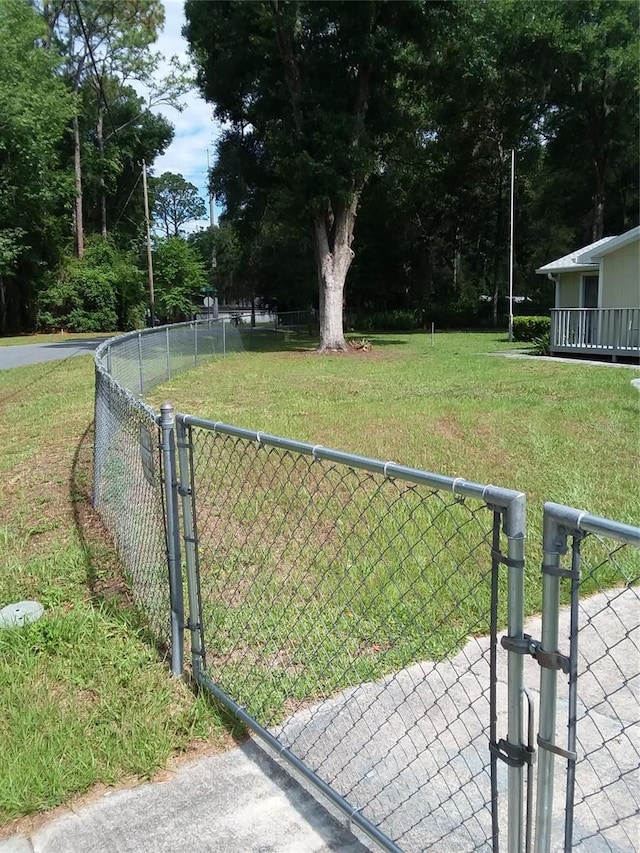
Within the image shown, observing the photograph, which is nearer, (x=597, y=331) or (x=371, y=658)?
(x=371, y=658)

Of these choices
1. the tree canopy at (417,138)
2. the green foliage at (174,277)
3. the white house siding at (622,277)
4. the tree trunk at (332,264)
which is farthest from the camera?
the green foliage at (174,277)

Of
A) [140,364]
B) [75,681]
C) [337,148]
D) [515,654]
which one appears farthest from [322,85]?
[515,654]

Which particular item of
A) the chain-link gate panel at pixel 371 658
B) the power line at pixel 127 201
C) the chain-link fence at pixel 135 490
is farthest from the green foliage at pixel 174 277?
the chain-link gate panel at pixel 371 658

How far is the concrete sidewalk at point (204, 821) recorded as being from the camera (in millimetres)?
2221

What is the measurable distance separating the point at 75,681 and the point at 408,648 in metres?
1.53

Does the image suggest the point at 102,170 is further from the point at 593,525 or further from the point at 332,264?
the point at 593,525

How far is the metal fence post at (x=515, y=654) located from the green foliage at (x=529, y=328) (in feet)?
74.0

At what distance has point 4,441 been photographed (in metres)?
8.47

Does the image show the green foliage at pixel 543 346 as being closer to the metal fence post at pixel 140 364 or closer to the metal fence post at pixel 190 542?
the metal fence post at pixel 140 364

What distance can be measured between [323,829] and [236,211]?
87.0 feet

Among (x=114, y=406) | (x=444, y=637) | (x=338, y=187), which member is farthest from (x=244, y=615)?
(x=338, y=187)

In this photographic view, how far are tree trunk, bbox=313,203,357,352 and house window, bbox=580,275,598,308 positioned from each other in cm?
773

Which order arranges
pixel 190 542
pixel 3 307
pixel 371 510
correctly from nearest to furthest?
pixel 190 542 < pixel 371 510 < pixel 3 307

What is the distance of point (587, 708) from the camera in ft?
9.29
